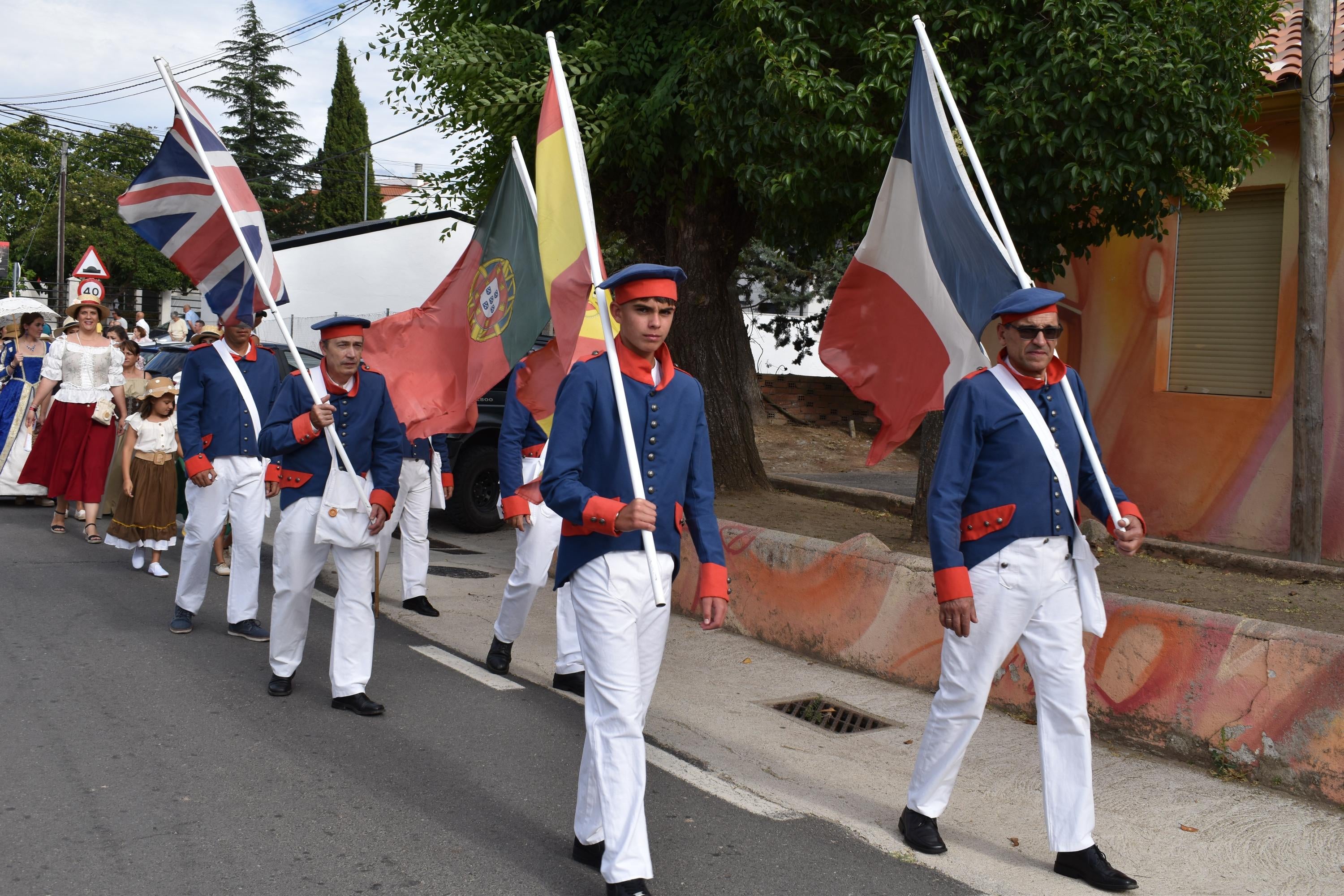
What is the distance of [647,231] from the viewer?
13.0 m

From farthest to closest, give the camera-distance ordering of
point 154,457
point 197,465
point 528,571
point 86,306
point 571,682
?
point 86,306 → point 154,457 → point 197,465 → point 528,571 → point 571,682

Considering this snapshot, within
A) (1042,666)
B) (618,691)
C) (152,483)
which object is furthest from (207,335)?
(1042,666)

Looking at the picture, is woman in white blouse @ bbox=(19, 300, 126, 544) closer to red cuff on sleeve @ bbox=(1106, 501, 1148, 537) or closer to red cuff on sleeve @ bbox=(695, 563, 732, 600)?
red cuff on sleeve @ bbox=(695, 563, 732, 600)

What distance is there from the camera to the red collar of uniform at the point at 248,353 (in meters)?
7.38

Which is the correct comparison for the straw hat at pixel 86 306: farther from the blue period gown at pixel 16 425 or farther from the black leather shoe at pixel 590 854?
the black leather shoe at pixel 590 854

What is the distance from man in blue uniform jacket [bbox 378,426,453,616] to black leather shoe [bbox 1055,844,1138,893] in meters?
4.93

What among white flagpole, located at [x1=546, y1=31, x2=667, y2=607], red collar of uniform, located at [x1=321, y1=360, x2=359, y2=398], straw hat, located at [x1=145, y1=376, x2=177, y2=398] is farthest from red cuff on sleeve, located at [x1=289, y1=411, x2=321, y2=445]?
straw hat, located at [x1=145, y1=376, x2=177, y2=398]

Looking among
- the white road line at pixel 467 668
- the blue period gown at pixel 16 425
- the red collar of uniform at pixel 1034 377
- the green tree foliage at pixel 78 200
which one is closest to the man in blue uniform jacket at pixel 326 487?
the white road line at pixel 467 668

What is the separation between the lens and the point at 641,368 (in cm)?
400

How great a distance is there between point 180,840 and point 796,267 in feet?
59.0

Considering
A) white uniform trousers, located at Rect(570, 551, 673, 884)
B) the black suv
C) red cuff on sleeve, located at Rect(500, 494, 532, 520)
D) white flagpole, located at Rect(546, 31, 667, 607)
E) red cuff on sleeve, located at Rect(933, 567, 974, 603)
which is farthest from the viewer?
the black suv

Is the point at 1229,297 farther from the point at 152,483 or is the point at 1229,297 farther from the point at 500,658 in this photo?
the point at 152,483

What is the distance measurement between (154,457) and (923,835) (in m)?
7.16

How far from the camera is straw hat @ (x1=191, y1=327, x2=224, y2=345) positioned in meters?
7.96
